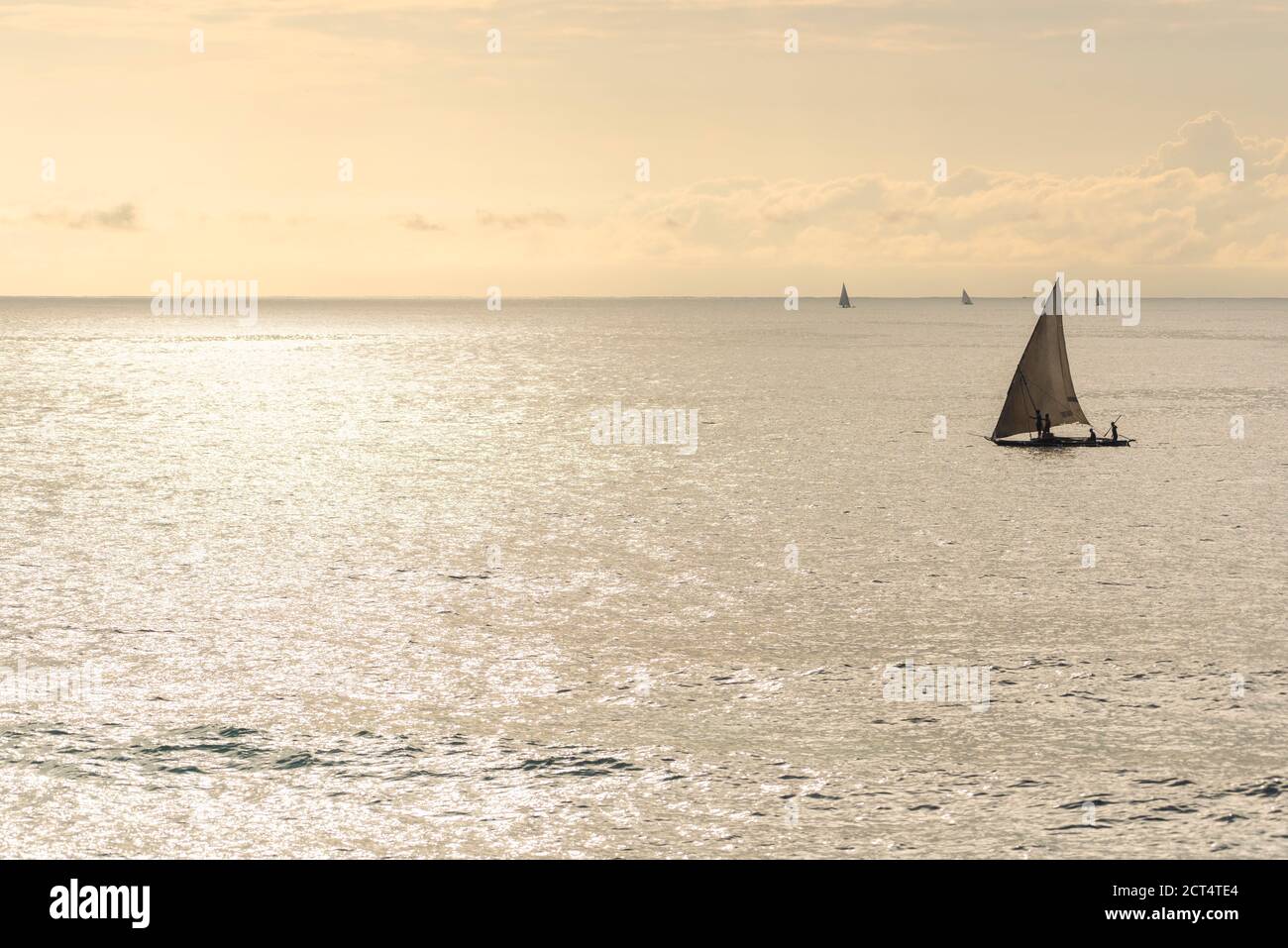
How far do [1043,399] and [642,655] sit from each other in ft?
162

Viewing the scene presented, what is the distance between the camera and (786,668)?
1324 inches

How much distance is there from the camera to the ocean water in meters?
24.1

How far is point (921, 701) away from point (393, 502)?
117 ft

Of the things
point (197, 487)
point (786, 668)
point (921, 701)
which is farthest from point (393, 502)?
point (921, 701)

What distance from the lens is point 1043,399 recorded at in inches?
3071

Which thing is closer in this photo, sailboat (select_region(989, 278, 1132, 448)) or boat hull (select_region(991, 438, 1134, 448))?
sailboat (select_region(989, 278, 1132, 448))

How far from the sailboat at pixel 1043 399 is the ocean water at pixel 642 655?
1956 millimetres

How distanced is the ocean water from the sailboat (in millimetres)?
1956
